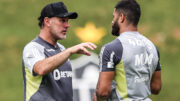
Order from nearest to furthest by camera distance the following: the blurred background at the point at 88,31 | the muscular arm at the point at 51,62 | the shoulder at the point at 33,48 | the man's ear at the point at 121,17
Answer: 1. the muscular arm at the point at 51,62
2. the man's ear at the point at 121,17
3. the shoulder at the point at 33,48
4. the blurred background at the point at 88,31

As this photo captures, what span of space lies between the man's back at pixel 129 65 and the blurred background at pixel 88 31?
677cm

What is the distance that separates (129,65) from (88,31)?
28.0 ft

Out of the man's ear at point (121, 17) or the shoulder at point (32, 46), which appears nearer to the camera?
the man's ear at point (121, 17)

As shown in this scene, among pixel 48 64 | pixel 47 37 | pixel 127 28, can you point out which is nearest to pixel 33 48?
pixel 47 37

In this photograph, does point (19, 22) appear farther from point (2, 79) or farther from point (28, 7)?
point (2, 79)

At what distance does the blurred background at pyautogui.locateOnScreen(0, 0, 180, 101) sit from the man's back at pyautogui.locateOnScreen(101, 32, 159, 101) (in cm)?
677

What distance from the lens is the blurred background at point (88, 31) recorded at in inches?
562

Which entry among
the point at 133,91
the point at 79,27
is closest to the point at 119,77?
the point at 133,91

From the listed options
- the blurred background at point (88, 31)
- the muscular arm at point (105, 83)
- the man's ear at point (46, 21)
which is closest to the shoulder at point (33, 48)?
the man's ear at point (46, 21)

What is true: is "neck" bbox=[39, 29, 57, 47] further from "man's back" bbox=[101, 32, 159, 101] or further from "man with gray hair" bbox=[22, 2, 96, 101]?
"man's back" bbox=[101, 32, 159, 101]

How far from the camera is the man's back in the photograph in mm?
6797

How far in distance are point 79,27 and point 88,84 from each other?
4.55 metres

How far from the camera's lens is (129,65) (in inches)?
268

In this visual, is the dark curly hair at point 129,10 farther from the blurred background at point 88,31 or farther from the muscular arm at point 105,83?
the blurred background at point 88,31
